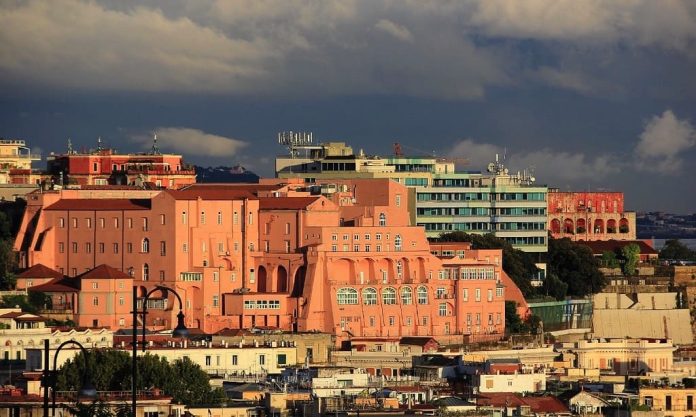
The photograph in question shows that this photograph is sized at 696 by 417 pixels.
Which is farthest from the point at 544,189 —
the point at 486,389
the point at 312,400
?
the point at 312,400

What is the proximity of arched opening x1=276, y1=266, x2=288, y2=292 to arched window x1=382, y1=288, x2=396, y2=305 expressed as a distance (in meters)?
4.70

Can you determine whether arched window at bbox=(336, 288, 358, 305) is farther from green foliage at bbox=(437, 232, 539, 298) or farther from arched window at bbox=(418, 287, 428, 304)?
green foliage at bbox=(437, 232, 539, 298)

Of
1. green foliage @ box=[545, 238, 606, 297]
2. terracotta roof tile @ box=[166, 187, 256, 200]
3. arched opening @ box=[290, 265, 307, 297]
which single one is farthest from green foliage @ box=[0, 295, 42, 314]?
green foliage @ box=[545, 238, 606, 297]

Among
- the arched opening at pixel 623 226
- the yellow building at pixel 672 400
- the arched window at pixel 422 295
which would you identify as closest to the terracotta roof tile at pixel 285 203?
the arched window at pixel 422 295

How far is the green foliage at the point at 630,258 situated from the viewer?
6206 inches

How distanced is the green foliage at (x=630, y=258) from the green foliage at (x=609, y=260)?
1.70 ft

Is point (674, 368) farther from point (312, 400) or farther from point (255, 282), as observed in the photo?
point (312, 400)

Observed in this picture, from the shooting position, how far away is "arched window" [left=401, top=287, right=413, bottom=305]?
409 ft

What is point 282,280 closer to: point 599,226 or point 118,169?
point 118,169

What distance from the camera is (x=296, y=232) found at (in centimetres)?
12394

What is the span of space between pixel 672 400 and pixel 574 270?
59.0 metres

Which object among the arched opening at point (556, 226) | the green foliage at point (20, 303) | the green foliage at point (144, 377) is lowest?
the green foliage at point (144, 377)

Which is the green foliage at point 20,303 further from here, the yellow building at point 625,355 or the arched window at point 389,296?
the yellow building at point 625,355

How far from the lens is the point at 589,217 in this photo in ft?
577
